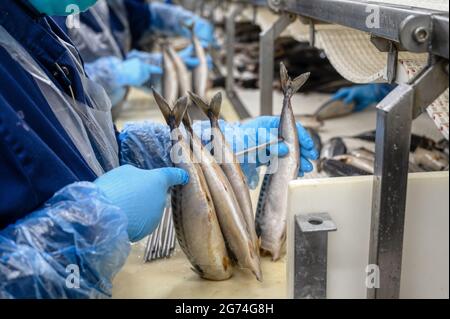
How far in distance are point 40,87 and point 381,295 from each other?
3.27ft

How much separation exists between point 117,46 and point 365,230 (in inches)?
134

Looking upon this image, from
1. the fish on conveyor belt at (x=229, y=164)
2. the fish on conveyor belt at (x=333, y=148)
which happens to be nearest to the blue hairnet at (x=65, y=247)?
the fish on conveyor belt at (x=229, y=164)

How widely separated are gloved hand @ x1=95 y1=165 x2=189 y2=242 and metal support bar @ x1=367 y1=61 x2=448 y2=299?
57 centimetres

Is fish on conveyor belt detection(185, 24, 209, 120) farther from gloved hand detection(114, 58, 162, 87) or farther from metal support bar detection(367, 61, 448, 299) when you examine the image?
metal support bar detection(367, 61, 448, 299)

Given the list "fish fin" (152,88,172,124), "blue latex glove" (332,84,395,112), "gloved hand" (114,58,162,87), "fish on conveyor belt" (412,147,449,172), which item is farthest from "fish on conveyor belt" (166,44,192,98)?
"fish fin" (152,88,172,124)


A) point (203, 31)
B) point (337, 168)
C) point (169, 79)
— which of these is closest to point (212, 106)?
point (337, 168)

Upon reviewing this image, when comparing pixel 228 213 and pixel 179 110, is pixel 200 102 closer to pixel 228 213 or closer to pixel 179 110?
pixel 179 110

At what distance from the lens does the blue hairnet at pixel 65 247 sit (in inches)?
44.0

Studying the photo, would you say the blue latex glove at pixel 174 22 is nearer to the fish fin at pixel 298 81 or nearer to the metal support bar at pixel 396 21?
the metal support bar at pixel 396 21

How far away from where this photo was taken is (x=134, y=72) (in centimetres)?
385

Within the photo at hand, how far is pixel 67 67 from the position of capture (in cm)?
153

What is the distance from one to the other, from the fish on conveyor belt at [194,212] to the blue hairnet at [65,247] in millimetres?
255
